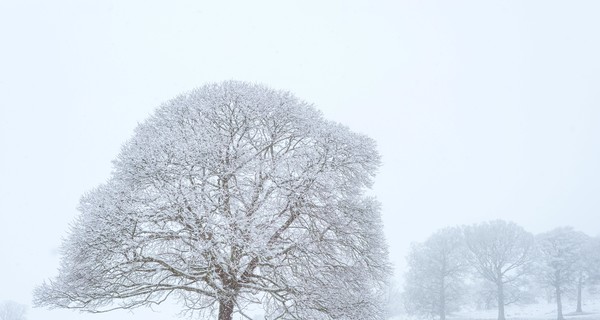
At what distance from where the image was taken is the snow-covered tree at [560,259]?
144 ft

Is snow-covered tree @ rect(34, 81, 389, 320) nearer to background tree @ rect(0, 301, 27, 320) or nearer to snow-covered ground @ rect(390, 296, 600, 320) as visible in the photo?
snow-covered ground @ rect(390, 296, 600, 320)

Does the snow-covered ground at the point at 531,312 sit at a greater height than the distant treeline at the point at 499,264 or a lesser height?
lesser

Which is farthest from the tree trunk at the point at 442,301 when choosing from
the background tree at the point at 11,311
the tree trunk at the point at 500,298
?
the background tree at the point at 11,311

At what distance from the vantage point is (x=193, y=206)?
429 inches

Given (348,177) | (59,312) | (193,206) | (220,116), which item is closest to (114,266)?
(193,206)

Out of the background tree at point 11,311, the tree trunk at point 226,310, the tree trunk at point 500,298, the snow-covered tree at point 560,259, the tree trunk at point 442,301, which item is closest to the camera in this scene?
the tree trunk at point 226,310

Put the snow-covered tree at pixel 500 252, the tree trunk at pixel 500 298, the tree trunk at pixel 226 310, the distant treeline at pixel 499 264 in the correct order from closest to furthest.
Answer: the tree trunk at pixel 226 310
the tree trunk at pixel 500 298
the distant treeline at pixel 499 264
the snow-covered tree at pixel 500 252

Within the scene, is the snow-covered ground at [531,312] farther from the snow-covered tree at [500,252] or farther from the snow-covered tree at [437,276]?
the snow-covered tree at [437,276]

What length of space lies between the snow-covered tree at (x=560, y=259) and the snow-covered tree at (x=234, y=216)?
132ft

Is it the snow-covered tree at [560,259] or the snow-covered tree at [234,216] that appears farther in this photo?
the snow-covered tree at [560,259]

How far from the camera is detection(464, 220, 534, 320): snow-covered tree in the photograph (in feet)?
147

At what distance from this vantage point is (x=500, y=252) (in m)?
44.9

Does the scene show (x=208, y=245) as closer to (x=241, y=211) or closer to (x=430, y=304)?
(x=241, y=211)

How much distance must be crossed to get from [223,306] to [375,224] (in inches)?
230
